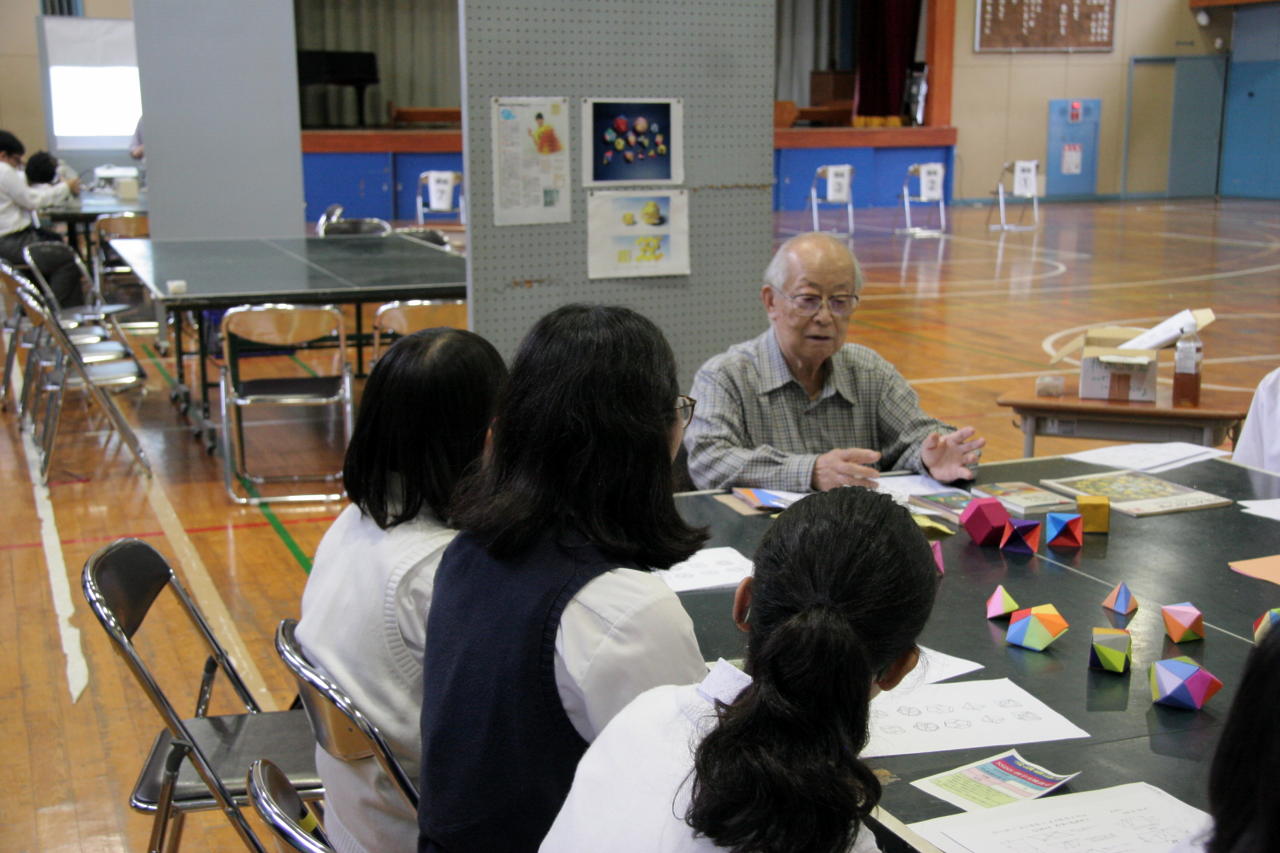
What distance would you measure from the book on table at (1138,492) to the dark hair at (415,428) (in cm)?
160

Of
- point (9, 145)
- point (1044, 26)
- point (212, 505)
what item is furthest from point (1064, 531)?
point (1044, 26)

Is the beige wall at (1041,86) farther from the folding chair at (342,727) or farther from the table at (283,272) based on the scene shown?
the folding chair at (342,727)

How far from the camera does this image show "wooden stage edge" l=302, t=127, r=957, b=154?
16.9 m

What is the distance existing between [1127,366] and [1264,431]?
70cm

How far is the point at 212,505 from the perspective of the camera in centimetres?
552

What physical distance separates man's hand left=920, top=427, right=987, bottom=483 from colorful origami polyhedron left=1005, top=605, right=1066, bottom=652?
1016 mm

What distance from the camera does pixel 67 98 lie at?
1557 cm

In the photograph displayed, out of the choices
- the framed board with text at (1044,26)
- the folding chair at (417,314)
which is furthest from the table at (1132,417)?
the framed board with text at (1044,26)

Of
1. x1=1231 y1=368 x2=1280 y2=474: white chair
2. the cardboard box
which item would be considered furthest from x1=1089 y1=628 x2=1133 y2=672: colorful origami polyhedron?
the cardboard box

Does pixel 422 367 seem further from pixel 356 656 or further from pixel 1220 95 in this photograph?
pixel 1220 95

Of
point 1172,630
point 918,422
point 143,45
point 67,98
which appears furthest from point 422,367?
point 67,98

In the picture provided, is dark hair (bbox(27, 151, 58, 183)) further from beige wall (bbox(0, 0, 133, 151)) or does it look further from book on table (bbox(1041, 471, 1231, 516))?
book on table (bbox(1041, 471, 1231, 516))

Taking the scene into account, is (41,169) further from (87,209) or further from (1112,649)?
(1112,649)

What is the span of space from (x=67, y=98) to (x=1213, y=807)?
16.9 meters
